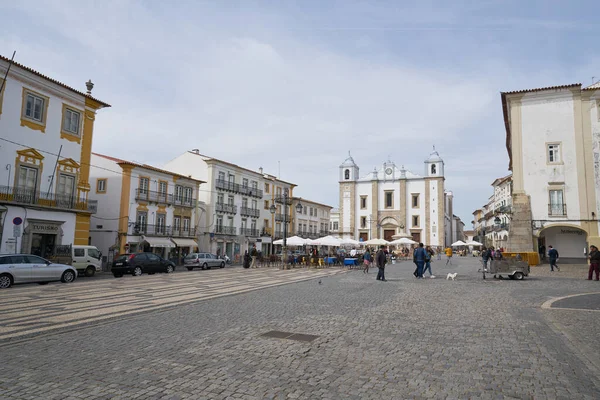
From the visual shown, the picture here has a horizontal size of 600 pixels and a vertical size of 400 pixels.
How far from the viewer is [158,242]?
36.2m

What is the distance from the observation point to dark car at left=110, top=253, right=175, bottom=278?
22641 millimetres

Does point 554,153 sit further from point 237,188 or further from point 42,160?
point 42,160

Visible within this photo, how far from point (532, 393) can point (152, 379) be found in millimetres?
3909

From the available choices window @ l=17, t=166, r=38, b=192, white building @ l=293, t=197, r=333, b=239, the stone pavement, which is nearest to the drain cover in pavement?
the stone pavement

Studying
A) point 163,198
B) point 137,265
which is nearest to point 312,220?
point 163,198

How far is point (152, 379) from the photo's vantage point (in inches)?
181

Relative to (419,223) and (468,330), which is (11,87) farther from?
(419,223)

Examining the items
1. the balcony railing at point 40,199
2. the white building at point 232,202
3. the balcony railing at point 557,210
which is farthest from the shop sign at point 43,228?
the balcony railing at point 557,210

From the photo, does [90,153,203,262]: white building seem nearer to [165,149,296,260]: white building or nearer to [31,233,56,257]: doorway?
[165,149,296,260]: white building

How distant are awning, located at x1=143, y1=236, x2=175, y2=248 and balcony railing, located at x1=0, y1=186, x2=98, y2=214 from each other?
31.6 feet

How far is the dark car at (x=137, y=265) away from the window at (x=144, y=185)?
12.5 m

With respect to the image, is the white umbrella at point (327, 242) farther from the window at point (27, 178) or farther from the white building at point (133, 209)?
the window at point (27, 178)

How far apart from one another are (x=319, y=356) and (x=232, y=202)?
43.0 m

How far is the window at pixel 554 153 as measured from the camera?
28209 mm
